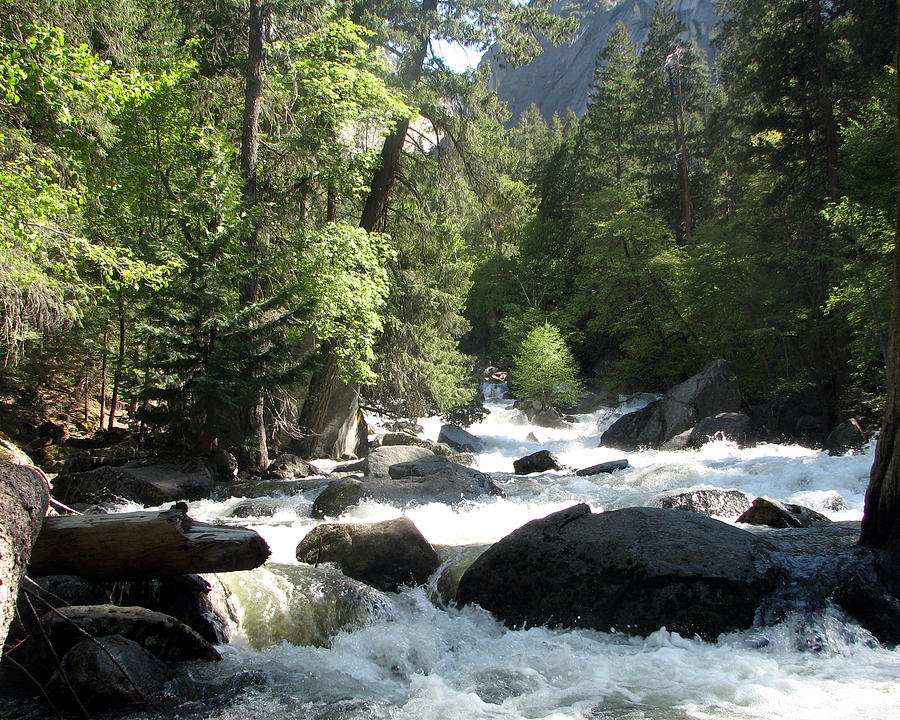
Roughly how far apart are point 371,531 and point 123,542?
2.65m

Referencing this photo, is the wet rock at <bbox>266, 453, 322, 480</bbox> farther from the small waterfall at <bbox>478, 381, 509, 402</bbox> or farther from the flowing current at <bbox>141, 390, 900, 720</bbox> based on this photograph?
the small waterfall at <bbox>478, 381, 509, 402</bbox>

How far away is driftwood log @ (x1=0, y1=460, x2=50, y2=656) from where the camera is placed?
9.54 ft

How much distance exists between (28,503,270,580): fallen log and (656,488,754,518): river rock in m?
5.91

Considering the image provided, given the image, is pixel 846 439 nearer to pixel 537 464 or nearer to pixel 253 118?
pixel 537 464

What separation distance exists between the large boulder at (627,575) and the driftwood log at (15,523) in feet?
12.7

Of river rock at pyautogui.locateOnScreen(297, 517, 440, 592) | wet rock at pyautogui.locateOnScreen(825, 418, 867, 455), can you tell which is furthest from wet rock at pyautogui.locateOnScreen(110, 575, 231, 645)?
wet rock at pyautogui.locateOnScreen(825, 418, 867, 455)

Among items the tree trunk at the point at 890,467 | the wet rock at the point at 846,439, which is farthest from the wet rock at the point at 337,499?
the wet rock at the point at 846,439

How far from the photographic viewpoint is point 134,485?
10.3 metres

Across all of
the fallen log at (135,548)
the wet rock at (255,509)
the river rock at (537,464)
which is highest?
the fallen log at (135,548)

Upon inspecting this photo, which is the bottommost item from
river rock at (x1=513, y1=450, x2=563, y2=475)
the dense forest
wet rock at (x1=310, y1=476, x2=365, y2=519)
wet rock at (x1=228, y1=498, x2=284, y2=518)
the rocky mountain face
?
river rock at (x1=513, y1=450, x2=563, y2=475)

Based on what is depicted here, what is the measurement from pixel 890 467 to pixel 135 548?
6.31m

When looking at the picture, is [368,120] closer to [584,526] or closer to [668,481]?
[668,481]

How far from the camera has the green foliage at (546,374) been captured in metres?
30.2

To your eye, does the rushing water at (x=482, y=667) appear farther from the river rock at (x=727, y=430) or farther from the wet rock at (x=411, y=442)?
the river rock at (x=727, y=430)
